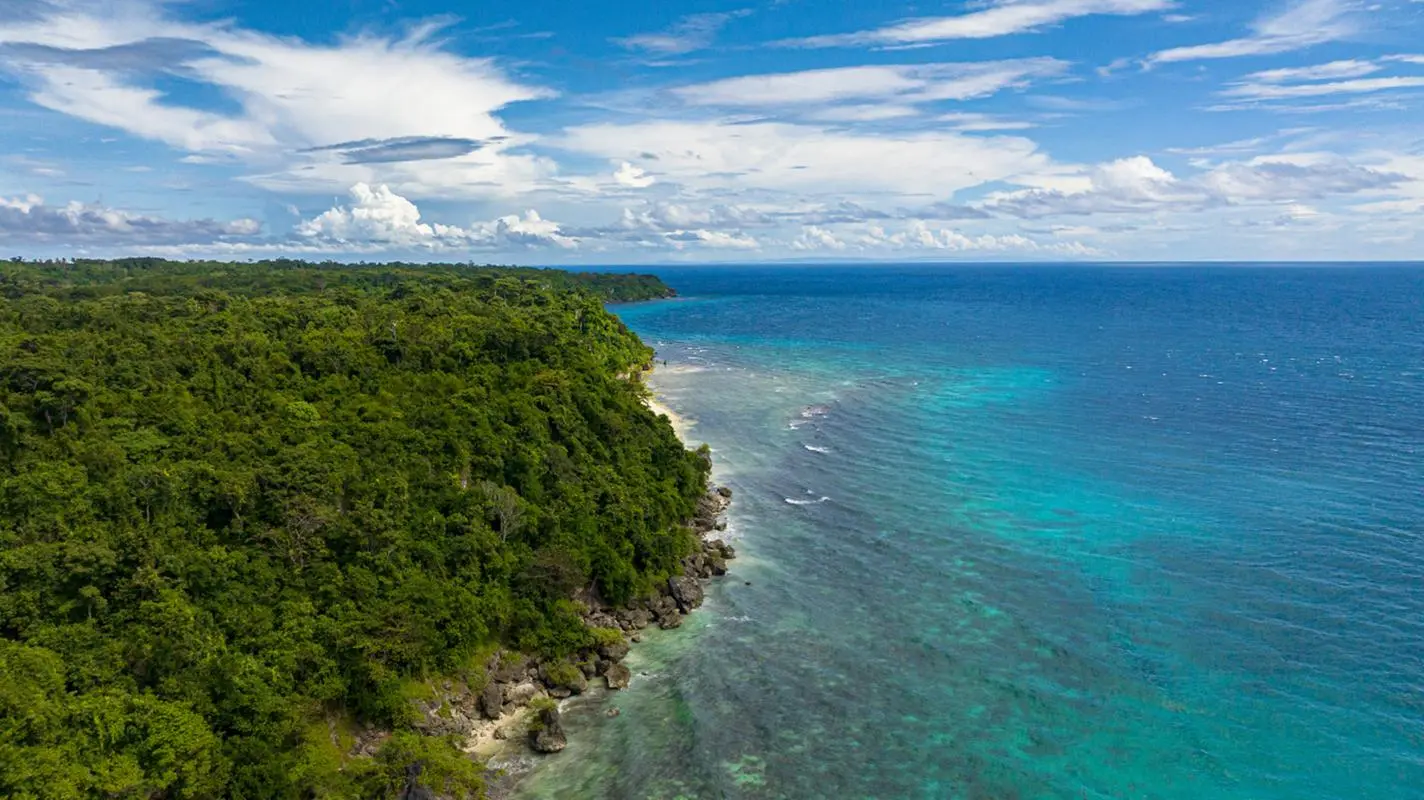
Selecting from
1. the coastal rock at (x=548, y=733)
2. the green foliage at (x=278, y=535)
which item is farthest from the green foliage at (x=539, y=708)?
the green foliage at (x=278, y=535)

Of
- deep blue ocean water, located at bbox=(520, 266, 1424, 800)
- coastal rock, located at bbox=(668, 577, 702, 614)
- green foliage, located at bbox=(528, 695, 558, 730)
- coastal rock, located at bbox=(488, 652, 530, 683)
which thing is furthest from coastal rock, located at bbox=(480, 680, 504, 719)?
coastal rock, located at bbox=(668, 577, 702, 614)

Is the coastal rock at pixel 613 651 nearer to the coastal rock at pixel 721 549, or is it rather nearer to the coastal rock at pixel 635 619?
the coastal rock at pixel 635 619

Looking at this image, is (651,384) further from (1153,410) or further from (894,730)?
(894,730)

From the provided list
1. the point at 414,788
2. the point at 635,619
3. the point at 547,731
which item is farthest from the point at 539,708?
the point at 635,619

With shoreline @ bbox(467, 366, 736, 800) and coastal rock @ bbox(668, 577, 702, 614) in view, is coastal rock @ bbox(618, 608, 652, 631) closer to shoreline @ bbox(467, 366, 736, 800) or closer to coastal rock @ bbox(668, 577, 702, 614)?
shoreline @ bbox(467, 366, 736, 800)

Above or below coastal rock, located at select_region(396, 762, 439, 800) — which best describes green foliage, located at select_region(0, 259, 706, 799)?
above

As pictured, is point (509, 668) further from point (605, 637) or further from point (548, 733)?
point (605, 637)

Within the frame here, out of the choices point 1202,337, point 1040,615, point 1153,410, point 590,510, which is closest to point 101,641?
point 590,510
